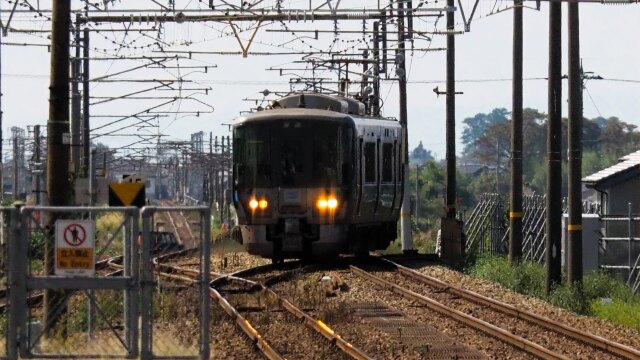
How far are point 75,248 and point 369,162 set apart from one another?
1564 centimetres

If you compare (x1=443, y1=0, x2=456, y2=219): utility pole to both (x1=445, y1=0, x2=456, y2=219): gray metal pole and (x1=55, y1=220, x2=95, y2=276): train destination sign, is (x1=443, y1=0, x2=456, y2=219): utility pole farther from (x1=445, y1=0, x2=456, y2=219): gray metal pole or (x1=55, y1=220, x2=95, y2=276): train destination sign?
(x1=55, y1=220, x2=95, y2=276): train destination sign

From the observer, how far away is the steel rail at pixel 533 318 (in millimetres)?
15672

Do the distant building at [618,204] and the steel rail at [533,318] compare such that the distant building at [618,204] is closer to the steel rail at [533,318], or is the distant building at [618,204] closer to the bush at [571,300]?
the bush at [571,300]

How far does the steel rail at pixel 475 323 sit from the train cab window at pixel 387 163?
4.47 meters

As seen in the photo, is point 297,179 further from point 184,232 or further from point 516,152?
point 184,232

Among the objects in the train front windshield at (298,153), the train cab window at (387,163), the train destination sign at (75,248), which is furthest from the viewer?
the train cab window at (387,163)

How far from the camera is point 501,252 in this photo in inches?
1538

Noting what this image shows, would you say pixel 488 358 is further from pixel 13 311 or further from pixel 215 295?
pixel 215 295

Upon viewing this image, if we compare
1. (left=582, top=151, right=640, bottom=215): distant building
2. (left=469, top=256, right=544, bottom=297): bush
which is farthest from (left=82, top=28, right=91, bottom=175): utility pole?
(left=582, top=151, right=640, bottom=215): distant building

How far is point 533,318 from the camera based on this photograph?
18.5 meters

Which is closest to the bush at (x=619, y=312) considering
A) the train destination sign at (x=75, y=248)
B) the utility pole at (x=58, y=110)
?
the utility pole at (x=58, y=110)

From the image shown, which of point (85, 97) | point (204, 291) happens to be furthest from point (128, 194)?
point (85, 97)

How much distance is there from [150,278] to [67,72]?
207 inches

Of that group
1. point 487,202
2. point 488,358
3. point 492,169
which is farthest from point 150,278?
point 492,169
